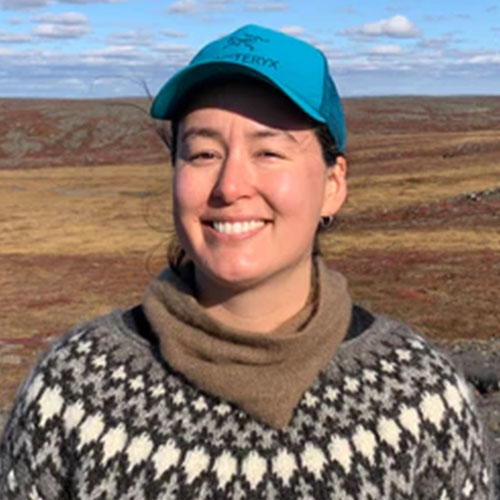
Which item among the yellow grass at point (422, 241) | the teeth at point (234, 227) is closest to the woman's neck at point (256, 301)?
the teeth at point (234, 227)

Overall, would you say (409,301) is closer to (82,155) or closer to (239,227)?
(239,227)

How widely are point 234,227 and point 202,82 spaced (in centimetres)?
38

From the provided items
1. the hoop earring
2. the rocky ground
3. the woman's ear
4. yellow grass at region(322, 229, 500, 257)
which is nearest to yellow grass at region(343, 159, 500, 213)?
yellow grass at region(322, 229, 500, 257)

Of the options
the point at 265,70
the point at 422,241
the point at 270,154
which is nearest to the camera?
the point at 265,70

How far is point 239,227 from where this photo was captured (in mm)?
2238

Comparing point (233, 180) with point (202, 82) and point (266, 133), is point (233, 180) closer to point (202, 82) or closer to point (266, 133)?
point (266, 133)

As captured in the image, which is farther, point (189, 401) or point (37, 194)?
point (37, 194)

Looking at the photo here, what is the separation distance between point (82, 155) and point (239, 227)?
227ft

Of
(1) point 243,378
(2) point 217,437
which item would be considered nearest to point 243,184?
(1) point 243,378

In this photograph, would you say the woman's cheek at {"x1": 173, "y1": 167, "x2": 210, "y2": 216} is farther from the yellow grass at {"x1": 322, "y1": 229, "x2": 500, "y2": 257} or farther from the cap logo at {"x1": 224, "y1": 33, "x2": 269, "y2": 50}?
the yellow grass at {"x1": 322, "y1": 229, "x2": 500, "y2": 257}

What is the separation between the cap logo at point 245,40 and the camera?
7.32 feet

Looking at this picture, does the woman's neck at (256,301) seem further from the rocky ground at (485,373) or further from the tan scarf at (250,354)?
the rocky ground at (485,373)

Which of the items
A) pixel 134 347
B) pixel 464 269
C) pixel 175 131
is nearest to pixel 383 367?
pixel 134 347

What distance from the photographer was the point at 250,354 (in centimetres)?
225
